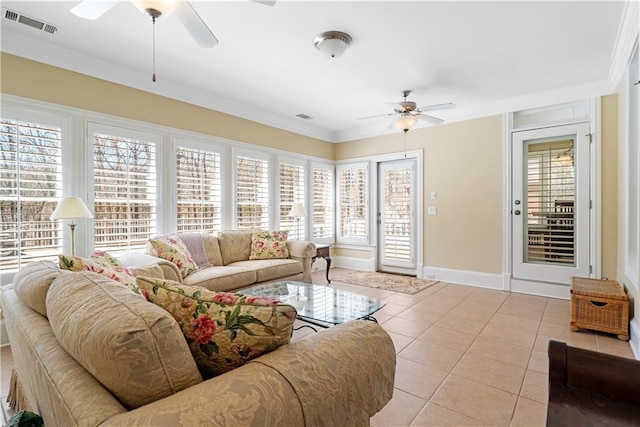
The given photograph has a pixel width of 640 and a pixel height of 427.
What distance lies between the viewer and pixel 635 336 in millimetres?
2623

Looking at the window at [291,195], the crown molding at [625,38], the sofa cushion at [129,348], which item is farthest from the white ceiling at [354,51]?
the sofa cushion at [129,348]

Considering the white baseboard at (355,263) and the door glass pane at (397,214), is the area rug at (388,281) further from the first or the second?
the door glass pane at (397,214)

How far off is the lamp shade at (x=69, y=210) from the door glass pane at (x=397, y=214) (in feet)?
14.7

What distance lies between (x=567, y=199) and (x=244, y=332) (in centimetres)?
460

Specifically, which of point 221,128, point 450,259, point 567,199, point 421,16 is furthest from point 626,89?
point 221,128

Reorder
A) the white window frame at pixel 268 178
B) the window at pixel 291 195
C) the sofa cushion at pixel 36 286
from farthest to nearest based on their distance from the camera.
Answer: the window at pixel 291 195 → the white window frame at pixel 268 178 → the sofa cushion at pixel 36 286

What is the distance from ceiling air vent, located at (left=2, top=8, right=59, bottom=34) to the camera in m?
2.45

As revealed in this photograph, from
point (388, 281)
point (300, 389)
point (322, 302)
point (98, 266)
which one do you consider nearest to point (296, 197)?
point (388, 281)

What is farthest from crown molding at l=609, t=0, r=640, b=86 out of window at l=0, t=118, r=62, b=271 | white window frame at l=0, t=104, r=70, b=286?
window at l=0, t=118, r=62, b=271

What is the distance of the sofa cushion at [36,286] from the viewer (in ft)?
4.17

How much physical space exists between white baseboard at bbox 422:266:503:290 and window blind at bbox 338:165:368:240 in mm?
1392

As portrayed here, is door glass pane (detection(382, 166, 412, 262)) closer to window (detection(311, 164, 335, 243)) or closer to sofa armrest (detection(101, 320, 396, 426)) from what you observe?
window (detection(311, 164, 335, 243))

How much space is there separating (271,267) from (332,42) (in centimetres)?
251

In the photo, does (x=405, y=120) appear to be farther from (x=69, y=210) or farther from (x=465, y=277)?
(x=69, y=210)
